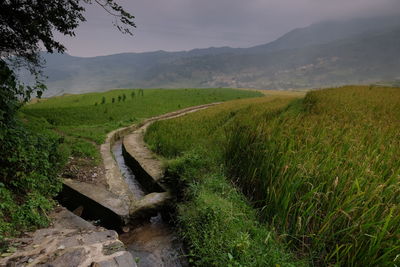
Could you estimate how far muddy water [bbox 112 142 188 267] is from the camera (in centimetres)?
Answer: 394

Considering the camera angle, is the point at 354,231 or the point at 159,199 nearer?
the point at 354,231

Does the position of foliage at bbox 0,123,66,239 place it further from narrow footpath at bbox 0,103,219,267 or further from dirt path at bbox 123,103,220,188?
dirt path at bbox 123,103,220,188

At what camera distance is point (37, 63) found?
1243cm

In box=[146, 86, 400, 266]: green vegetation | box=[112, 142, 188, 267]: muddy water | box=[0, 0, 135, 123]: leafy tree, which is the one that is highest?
box=[0, 0, 135, 123]: leafy tree

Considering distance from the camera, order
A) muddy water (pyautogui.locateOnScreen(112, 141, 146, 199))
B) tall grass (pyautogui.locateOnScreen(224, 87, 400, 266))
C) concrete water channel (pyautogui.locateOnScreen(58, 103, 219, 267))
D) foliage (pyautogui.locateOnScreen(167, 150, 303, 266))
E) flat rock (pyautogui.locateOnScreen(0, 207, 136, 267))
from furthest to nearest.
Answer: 1. muddy water (pyautogui.locateOnScreen(112, 141, 146, 199))
2. concrete water channel (pyautogui.locateOnScreen(58, 103, 219, 267))
3. foliage (pyautogui.locateOnScreen(167, 150, 303, 266))
4. flat rock (pyautogui.locateOnScreen(0, 207, 136, 267))
5. tall grass (pyautogui.locateOnScreen(224, 87, 400, 266))

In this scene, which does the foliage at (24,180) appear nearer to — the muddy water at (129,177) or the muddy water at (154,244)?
the muddy water at (154,244)

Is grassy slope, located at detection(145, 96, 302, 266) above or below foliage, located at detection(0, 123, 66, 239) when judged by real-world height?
below

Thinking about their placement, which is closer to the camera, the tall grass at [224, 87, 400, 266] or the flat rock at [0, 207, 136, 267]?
the tall grass at [224, 87, 400, 266]

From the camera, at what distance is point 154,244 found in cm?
442

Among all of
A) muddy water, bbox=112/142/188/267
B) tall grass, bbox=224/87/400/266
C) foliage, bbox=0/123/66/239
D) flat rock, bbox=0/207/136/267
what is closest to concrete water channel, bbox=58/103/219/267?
muddy water, bbox=112/142/188/267

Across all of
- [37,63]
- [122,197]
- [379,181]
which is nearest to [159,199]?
[122,197]

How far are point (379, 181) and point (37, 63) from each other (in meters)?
14.9

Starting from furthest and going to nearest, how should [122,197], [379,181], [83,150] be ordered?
[83,150], [122,197], [379,181]

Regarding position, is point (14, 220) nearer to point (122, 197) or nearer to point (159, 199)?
point (122, 197)
